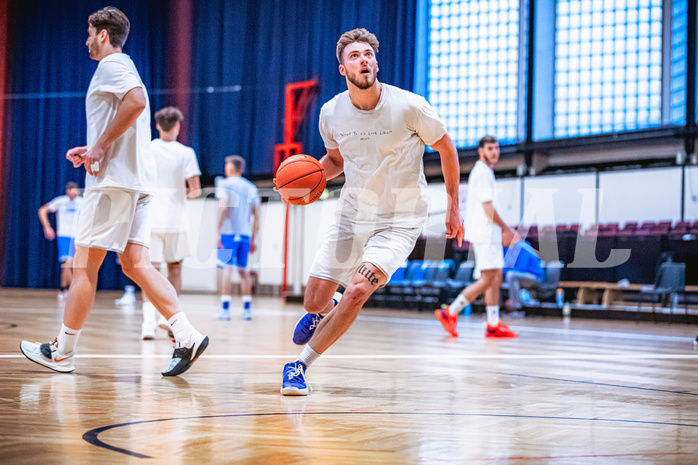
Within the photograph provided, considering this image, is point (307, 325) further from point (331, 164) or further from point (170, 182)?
point (170, 182)

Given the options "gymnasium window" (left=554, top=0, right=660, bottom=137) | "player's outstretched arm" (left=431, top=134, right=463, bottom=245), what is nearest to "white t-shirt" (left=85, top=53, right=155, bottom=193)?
"player's outstretched arm" (left=431, top=134, right=463, bottom=245)

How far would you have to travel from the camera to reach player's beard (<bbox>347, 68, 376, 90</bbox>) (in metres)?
3.38

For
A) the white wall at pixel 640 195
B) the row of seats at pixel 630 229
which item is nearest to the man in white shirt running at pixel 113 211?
the row of seats at pixel 630 229

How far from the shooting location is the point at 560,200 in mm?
15984

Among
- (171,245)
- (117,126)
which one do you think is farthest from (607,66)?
(117,126)

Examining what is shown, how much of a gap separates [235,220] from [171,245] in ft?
7.51

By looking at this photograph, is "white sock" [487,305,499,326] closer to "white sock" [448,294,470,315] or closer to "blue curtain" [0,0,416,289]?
"white sock" [448,294,470,315]

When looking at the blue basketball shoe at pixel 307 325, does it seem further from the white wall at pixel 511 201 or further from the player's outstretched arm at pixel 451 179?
the white wall at pixel 511 201

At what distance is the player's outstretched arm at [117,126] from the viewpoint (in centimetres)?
365

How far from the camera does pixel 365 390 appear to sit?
135 inches

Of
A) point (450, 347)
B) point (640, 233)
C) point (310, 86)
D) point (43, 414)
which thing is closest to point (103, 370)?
point (43, 414)

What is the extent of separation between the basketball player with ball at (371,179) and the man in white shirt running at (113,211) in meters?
0.82

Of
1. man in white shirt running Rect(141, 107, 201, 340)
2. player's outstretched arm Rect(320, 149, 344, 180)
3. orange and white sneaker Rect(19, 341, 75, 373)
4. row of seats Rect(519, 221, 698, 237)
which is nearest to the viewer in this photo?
orange and white sneaker Rect(19, 341, 75, 373)

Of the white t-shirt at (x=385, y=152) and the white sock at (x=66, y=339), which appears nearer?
the white t-shirt at (x=385, y=152)
